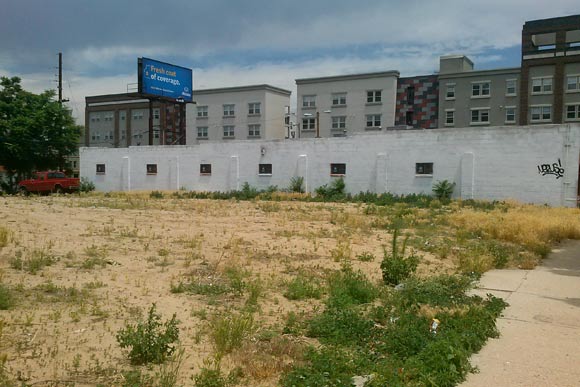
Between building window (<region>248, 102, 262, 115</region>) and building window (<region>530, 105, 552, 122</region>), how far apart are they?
104ft

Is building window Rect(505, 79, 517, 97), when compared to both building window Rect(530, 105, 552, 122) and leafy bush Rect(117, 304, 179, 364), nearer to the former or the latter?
building window Rect(530, 105, 552, 122)

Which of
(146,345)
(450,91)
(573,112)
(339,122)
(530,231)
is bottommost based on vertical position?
(146,345)

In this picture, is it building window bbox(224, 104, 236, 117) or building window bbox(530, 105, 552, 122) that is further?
building window bbox(224, 104, 236, 117)

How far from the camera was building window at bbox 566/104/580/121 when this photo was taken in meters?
52.2

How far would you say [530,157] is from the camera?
2934 cm

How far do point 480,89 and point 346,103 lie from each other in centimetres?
1486

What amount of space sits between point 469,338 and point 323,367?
1973 millimetres

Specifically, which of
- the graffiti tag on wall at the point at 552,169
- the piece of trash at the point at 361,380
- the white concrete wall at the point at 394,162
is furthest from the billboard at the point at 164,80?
the piece of trash at the point at 361,380

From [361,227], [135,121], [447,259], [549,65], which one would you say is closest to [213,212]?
[361,227]

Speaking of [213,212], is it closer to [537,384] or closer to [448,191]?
[448,191]

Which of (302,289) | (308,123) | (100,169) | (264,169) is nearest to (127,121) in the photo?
(308,123)

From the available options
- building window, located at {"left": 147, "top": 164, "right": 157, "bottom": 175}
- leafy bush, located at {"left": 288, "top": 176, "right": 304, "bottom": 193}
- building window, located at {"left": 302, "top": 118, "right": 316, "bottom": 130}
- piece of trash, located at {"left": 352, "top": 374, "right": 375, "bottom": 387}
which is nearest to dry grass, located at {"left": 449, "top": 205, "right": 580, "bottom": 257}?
piece of trash, located at {"left": 352, "top": 374, "right": 375, "bottom": 387}

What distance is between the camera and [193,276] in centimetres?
927

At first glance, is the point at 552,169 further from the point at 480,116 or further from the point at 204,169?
the point at 480,116
